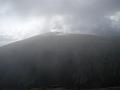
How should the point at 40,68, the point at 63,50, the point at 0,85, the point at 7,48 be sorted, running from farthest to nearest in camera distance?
the point at 7,48, the point at 63,50, the point at 40,68, the point at 0,85

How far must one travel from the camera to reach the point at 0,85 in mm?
134625

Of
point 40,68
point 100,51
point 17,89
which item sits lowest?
point 17,89

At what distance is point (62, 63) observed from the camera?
473ft

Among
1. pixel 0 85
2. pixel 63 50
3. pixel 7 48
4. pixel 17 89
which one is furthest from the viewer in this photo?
pixel 7 48

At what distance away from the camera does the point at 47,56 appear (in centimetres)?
15225

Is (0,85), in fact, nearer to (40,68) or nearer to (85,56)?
(40,68)

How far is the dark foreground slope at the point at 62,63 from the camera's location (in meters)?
128

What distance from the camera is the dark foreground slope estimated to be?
12850 cm

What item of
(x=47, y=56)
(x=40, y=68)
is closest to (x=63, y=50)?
(x=47, y=56)

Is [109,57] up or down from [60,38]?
down

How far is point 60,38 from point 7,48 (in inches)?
1681

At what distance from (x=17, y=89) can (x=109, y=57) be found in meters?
61.9

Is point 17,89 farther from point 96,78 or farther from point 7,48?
point 7,48

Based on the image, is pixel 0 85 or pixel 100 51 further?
pixel 100 51
